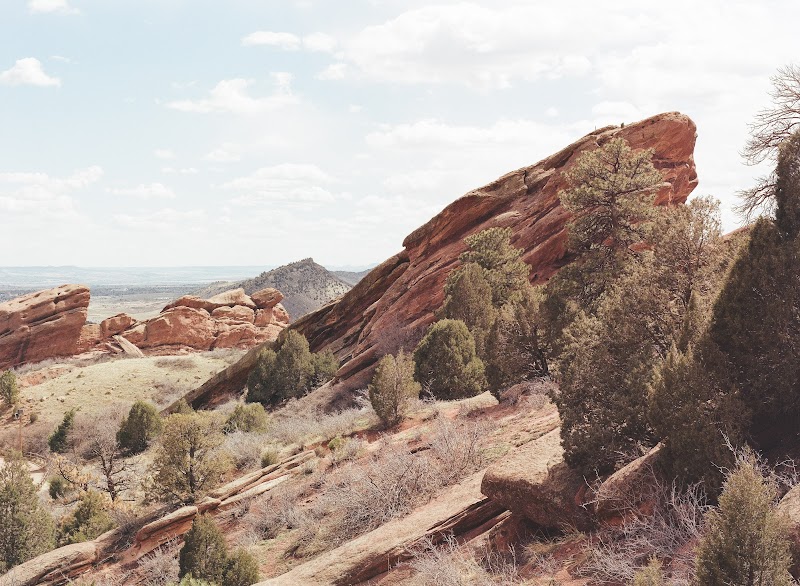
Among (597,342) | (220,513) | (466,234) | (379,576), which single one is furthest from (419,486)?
(466,234)

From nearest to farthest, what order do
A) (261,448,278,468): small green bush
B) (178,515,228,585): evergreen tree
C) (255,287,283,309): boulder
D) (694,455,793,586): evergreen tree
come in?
(694,455,793,586): evergreen tree < (178,515,228,585): evergreen tree < (261,448,278,468): small green bush < (255,287,283,309): boulder

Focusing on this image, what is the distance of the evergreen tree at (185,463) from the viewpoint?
1619 cm

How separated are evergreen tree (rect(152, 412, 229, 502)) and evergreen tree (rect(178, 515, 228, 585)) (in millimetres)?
4941

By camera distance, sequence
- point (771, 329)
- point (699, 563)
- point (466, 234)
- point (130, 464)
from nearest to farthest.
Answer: point (699, 563) → point (771, 329) → point (130, 464) → point (466, 234)

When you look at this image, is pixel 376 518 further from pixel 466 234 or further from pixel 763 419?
pixel 466 234

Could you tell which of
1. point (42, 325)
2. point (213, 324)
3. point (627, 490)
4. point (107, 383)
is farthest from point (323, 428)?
point (42, 325)

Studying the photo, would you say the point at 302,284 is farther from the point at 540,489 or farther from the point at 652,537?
the point at 652,537

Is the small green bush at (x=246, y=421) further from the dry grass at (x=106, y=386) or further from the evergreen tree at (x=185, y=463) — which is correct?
the dry grass at (x=106, y=386)

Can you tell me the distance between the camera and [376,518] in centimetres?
997

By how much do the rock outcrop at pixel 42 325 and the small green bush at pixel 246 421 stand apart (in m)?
38.6

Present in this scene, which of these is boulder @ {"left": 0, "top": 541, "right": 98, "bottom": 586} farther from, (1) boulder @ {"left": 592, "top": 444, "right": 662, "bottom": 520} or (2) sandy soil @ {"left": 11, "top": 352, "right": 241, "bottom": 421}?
(2) sandy soil @ {"left": 11, "top": 352, "right": 241, "bottom": 421}

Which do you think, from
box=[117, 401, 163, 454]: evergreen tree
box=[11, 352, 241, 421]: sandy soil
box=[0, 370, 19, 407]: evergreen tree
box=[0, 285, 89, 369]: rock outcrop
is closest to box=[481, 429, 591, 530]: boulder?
box=[117, 401, 163, 454]: evergreen tree

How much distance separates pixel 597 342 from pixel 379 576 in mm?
4671

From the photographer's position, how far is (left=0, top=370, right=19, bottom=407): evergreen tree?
127 feet
